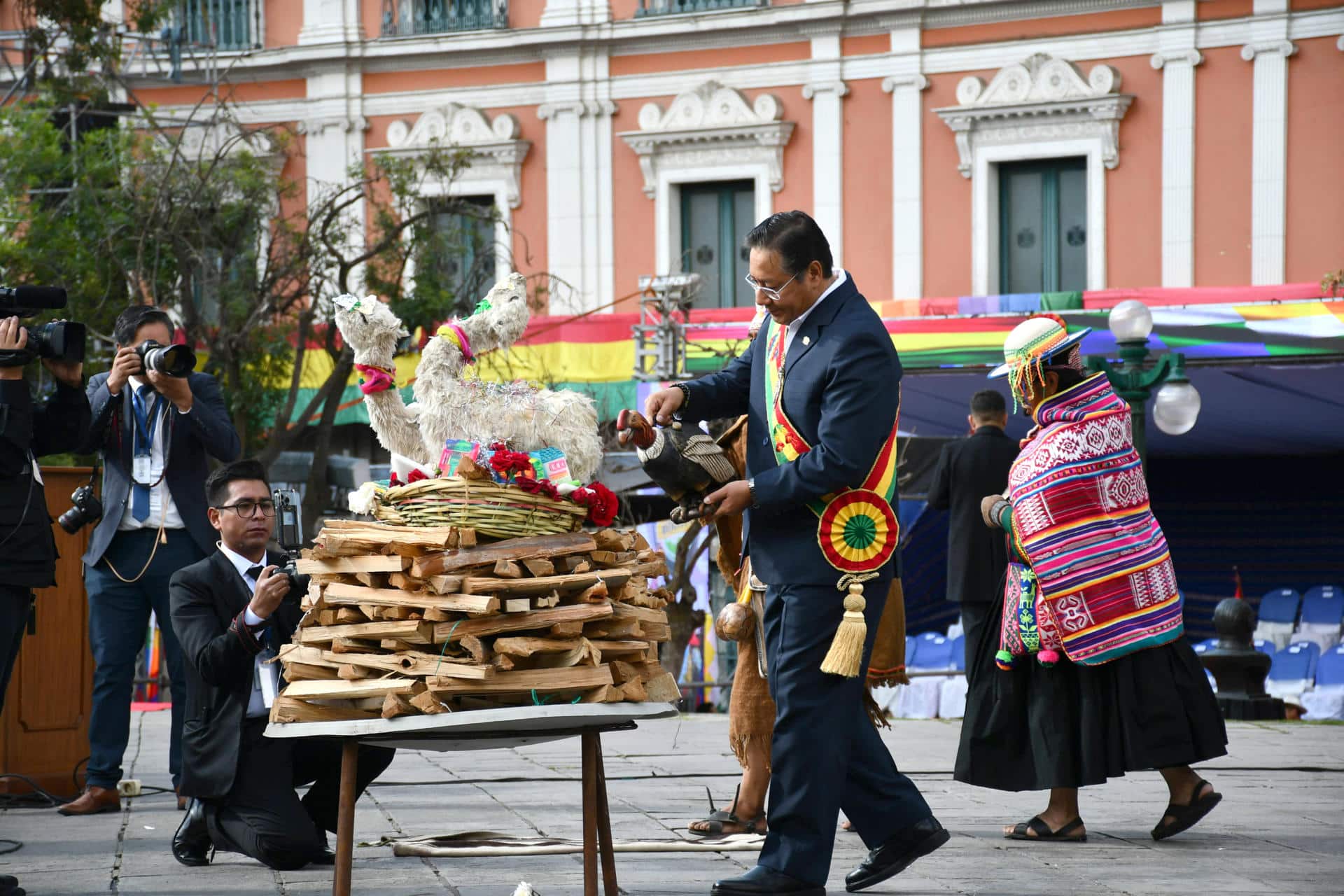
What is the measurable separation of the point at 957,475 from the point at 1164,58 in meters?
9.93

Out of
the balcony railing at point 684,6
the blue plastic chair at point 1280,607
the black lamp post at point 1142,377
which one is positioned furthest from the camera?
the balcony railing at point 684,6

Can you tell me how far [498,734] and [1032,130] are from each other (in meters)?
14.9

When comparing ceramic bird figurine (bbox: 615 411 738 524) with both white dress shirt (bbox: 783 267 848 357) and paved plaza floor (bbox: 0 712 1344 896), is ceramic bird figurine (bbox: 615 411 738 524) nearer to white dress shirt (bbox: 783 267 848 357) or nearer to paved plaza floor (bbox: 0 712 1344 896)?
white dress shirt (bbox: 783 267 848 357)

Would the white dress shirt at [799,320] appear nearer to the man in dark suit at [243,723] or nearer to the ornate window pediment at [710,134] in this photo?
the man in dark suit at [243,723]

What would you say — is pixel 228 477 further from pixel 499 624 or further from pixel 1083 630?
pixel 1083 630

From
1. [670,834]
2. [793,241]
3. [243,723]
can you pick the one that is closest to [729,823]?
[670,834]

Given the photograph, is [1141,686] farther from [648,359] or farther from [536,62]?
[536,62]

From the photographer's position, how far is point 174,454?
6.59 metres

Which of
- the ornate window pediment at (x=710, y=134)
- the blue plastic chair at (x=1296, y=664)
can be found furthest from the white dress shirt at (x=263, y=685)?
the ornate window pediment at (x=710, y=134)

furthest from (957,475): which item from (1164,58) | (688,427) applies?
(1164,58)

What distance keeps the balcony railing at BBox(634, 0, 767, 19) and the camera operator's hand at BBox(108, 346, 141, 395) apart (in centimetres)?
1363

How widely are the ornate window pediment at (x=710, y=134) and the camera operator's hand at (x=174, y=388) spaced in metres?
13.1

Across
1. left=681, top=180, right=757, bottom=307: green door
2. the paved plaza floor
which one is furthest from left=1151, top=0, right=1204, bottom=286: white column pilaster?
the paved plaza floor

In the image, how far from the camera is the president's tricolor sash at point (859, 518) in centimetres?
462
